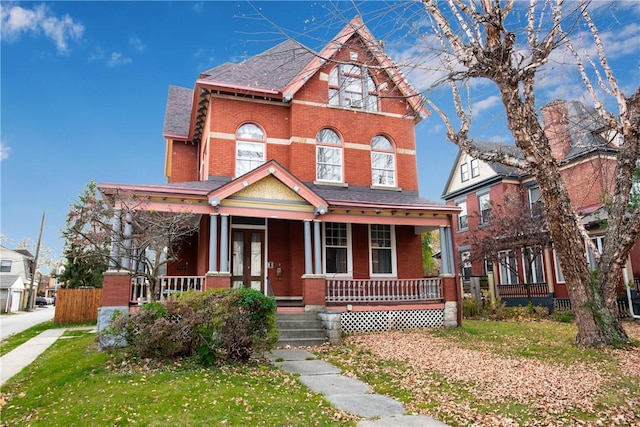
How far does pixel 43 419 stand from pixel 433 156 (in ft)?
46.9

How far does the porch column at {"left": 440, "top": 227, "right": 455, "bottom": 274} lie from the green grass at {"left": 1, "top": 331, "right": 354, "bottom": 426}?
8386mm

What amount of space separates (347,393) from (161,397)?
273 cm

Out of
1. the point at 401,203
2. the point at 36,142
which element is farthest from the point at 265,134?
the point at 36,142

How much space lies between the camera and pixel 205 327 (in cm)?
827

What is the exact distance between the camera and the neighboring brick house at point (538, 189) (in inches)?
747

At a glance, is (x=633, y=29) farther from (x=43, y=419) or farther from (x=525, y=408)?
(x=43, y=419)

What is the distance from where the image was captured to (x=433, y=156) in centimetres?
1648

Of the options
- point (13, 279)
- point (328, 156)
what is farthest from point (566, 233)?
point (13, 279)

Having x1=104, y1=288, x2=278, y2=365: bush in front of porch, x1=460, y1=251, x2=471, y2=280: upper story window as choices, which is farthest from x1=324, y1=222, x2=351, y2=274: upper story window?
x1=460, y1=251, x2=471, y2=280: upper story window

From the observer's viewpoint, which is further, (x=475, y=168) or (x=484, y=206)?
(x=475, y=168)

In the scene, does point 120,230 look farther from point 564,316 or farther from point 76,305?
point 564,316

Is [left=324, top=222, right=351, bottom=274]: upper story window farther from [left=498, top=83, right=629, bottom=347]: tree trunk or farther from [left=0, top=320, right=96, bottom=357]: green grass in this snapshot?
[left=0, top=320, right=96, bottom=357]: green grass

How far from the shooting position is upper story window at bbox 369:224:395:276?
15.8 meters

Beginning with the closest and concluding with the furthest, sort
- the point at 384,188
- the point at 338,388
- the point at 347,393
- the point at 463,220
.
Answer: the point at 347,393 → the point at 338,388 → the point at 384,188 → the point at 463,220
